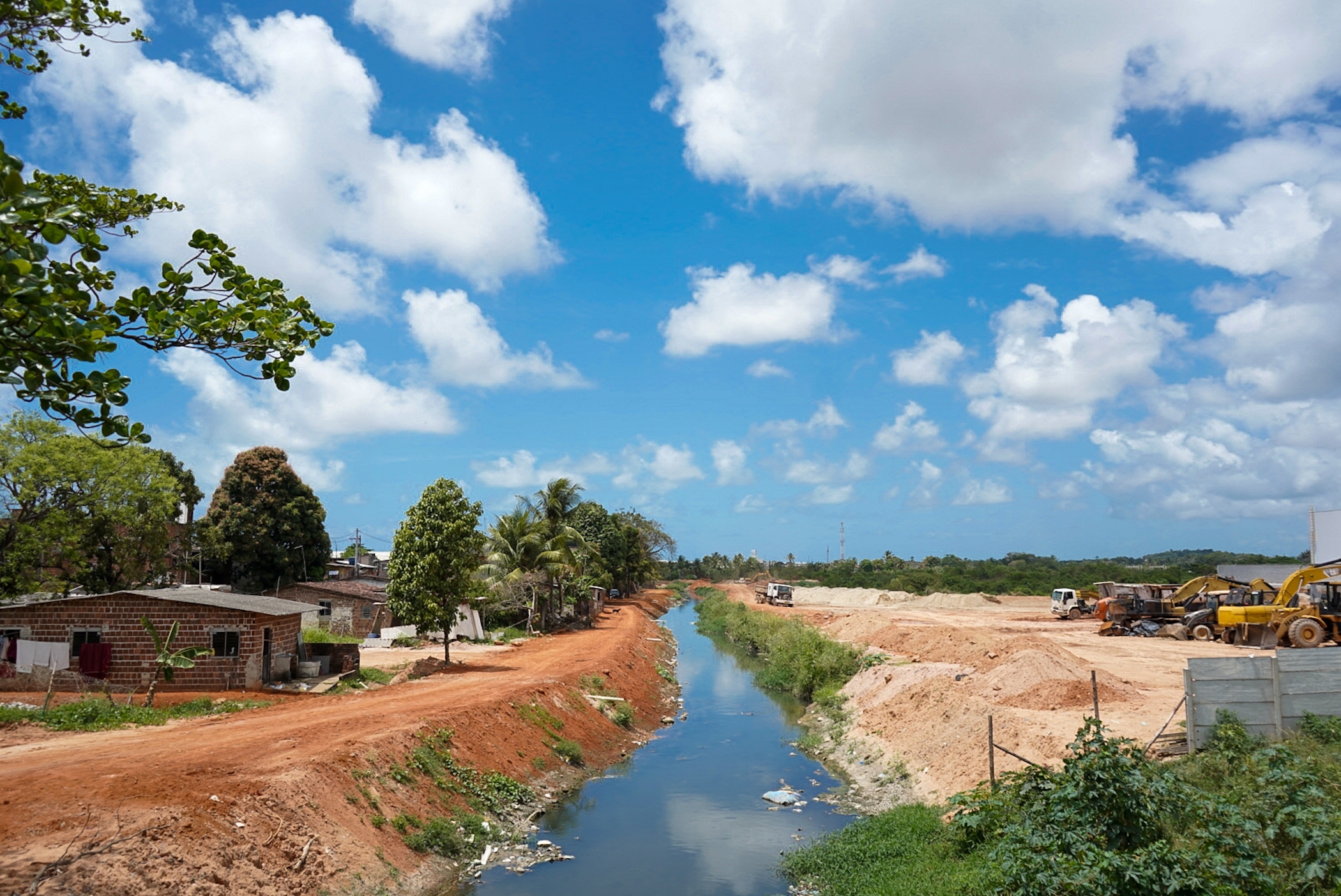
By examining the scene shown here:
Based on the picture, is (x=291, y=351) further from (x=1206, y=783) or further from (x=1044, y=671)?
(x=1044, y=671)

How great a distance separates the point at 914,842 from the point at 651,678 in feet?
78.7

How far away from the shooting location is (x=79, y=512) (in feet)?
112

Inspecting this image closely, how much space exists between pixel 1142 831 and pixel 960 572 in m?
106

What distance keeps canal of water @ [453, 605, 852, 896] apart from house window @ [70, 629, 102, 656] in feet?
49.5

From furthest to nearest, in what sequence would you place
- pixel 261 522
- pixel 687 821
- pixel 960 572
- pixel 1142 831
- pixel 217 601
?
pixel 960 572 < pixel 261 522 < pixel 217 601 < pixel 687 821 < pixel 1142 831

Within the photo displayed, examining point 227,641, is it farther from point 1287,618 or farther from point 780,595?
point 780,595

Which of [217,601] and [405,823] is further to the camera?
[217,601]

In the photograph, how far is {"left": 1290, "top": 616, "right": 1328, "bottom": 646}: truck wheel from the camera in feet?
103

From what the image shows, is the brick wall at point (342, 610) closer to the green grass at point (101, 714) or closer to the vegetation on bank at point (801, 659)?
the vegetation on bank at point (801, 659)

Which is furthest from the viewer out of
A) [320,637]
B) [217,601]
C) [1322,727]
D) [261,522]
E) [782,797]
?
[261,522]

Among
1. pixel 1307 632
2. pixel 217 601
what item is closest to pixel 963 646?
pixel 1307 632

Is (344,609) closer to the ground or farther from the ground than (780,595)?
farther from the ground

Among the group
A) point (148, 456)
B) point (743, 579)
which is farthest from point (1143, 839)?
point (743, 579)

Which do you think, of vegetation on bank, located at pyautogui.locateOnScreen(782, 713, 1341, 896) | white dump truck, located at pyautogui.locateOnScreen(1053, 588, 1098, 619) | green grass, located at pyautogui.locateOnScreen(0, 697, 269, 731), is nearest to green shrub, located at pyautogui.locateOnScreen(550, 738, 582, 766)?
green grass, located at pyautogui.locateOnScreen(0, 697, 269, 731)
